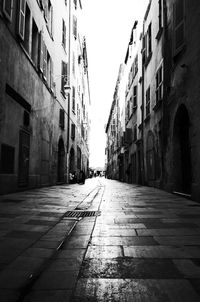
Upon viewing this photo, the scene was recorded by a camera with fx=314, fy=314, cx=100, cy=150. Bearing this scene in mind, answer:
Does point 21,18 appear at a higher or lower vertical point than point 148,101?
higher

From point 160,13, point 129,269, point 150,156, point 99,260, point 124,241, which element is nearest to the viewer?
point 129,269

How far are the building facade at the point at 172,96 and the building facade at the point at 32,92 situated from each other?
17.8ft

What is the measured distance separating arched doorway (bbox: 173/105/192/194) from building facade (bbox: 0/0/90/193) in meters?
5.76

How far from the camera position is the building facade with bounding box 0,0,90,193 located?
33.4ft

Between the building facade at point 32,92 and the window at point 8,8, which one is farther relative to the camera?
the building facade at point 32,92

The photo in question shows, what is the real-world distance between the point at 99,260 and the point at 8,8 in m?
9.34

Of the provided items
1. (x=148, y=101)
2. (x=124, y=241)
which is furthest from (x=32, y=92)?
(x=124, y=241)

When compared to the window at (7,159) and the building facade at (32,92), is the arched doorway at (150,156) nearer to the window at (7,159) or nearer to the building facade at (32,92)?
the building facade at (32,92)

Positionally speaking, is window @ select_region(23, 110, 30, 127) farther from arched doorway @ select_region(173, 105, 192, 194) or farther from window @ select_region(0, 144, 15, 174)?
arched doorway @ select_region(173, 105, 192, 194)

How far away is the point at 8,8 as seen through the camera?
9.95 meters

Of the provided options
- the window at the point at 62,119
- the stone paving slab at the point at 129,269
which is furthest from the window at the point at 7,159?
the window at the point at 62,119

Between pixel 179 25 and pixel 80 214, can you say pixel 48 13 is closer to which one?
pixel 179 25

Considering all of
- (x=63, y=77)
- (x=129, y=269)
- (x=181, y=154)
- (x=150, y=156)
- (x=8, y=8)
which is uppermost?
(x=63, y=77)

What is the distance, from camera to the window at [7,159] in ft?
32.5
